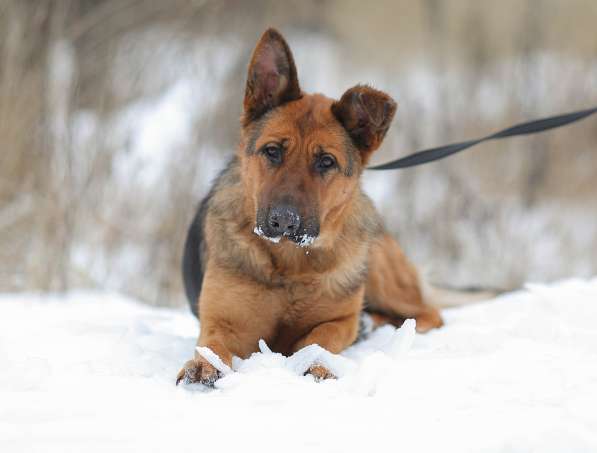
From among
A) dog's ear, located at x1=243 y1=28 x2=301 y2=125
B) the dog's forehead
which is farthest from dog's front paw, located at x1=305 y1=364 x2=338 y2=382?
dog's ear, located at x1=243 y1=28 x2=301 y2=125

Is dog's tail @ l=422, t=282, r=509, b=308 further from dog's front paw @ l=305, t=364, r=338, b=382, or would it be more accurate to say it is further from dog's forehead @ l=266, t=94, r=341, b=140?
dog's front paw @ l=305, t=364, r=338, b=382

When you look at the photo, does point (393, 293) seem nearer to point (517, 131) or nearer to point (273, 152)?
point (517, 131)

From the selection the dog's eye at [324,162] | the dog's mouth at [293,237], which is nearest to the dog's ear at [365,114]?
the dog's eye at [324,162]

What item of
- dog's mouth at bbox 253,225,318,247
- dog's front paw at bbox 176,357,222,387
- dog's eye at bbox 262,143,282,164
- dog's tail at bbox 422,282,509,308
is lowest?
dog's tail at bbox 422,282,509,308

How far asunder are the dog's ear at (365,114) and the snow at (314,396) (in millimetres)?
1143

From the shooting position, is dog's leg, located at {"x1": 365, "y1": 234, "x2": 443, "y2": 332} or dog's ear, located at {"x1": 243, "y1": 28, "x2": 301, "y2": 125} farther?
dog's leg, located at {"x1": 365, "y1": 234, "x2": 443, "y2": 332}

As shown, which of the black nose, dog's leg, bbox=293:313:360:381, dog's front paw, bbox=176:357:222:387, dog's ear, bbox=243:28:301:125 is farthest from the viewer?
dog's ear, bbox=243:28:301:125

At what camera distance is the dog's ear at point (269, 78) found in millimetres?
3457

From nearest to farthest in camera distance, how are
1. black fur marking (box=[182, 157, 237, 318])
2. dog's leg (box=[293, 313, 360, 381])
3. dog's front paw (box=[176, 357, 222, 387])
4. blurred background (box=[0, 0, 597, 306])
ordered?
dog's front paw (box=[176, 357, 222, 387]), dog's leg (box=[293, 313, 360, 381]), black fur marking (box=[182, 157, 237, 318]), blurred background (box=[0, 0, 597, 306])

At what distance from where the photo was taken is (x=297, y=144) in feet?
11.1

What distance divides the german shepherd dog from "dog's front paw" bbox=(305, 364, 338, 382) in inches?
18.2

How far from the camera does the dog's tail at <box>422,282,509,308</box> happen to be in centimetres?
530

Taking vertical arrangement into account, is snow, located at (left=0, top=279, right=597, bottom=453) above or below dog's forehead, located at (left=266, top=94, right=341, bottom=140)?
below

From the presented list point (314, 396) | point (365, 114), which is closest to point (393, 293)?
point (365, 114)
